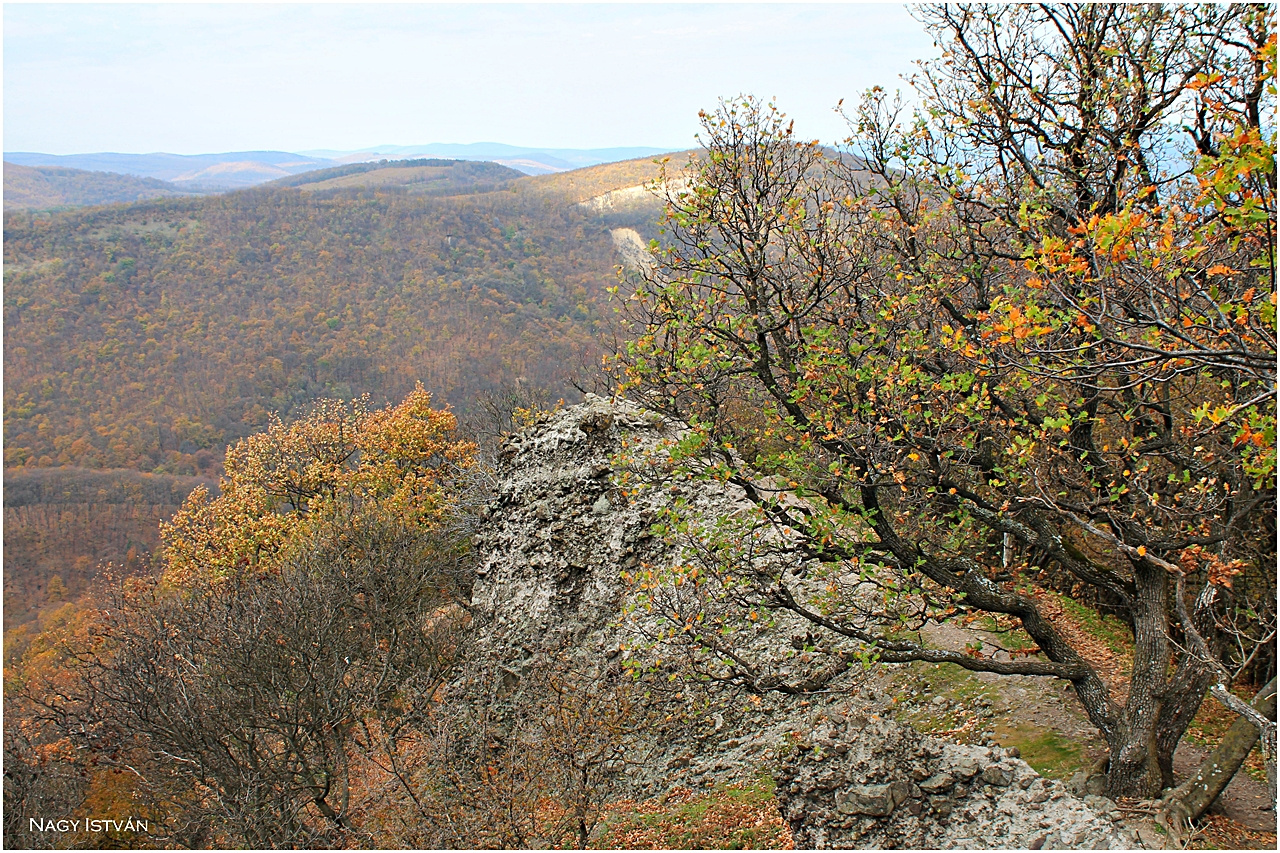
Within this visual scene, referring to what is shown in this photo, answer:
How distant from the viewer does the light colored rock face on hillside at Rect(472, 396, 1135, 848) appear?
357 inches

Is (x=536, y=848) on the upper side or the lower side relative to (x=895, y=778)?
lower

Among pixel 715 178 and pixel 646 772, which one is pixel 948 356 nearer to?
pixel 715 178

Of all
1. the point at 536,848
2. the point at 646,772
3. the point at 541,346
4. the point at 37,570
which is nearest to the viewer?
the point at 536,848

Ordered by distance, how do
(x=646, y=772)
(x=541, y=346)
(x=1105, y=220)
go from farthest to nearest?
(x=541, y=346), (x=646, y=772), (x=1105, y=220)

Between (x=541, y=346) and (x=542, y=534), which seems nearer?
(x=542, y=534)

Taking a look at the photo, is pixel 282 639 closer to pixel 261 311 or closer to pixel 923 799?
pixel 923 799

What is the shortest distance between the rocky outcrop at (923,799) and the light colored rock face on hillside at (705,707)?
2 centimetres

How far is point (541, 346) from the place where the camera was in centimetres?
10444

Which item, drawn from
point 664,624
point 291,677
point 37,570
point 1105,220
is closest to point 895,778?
point 664,624

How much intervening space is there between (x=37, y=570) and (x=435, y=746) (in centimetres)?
8135

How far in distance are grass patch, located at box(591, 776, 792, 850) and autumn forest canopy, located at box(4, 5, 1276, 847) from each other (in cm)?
60

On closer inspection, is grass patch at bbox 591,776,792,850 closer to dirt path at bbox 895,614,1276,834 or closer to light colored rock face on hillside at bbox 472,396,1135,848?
light colored rock face on hillside at bbox 472,396,1135,848

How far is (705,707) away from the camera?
9898 millimetres

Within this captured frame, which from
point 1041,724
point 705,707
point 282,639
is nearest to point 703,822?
point 705,707
